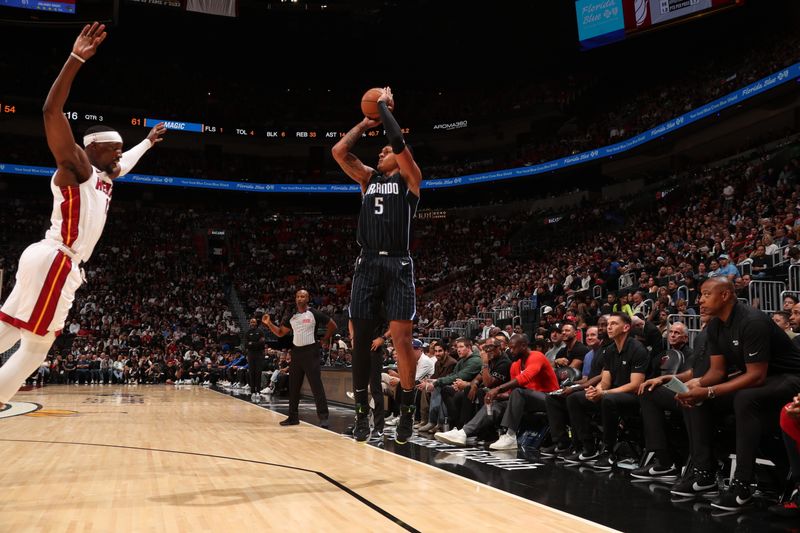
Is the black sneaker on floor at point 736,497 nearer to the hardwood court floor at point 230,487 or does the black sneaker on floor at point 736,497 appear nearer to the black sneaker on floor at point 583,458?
the hardwood court floor at point 230,487

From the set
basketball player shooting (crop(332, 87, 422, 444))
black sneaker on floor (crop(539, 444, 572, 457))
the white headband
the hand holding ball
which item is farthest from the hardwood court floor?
the hand holding ball

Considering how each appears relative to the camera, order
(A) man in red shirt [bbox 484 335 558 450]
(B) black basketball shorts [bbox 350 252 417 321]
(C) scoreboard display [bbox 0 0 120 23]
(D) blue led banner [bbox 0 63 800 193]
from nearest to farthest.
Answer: (B) black basketball shorts [bbox 350 252 417 321] → (A) man in red shirt [bbox 484 335 558 450] → (D) blue led banner [bbox 0 63 800 193] → (C) scoreboard display [bbox 0 0 120 23]

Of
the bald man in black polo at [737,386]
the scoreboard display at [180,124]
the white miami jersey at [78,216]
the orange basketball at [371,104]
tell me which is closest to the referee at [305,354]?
the orange basketball at [371,104]

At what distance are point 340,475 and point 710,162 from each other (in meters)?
22.3

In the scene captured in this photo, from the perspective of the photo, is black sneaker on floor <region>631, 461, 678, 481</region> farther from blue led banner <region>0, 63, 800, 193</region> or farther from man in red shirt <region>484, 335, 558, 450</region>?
blue led banner <region>0, 63, 800, 193</region>

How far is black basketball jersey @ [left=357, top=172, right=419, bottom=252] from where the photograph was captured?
4.90 meters

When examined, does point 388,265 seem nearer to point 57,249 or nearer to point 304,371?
point 57,249

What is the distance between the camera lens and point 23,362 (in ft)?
10.9

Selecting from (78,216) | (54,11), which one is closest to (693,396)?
(78,216)

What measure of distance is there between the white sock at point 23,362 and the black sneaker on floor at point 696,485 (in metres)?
3.70

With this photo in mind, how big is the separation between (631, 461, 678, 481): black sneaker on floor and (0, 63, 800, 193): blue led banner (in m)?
16.4

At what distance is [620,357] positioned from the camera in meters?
5.68

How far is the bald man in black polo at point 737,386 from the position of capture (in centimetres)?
382

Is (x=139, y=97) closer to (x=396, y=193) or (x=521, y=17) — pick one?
(x=521, y=17)
